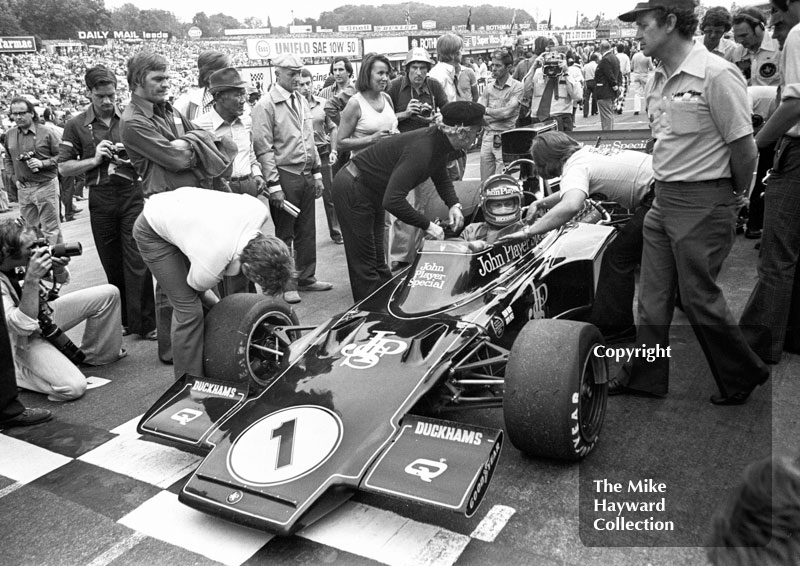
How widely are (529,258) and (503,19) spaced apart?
182 metres

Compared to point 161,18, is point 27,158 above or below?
below

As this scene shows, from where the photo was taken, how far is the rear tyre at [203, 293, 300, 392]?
4.13m

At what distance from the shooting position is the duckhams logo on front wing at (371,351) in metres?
3.55

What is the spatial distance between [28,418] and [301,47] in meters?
26.3

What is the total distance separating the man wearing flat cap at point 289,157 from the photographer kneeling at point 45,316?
1.71 m

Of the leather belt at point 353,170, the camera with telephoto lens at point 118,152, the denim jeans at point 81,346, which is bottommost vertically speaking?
the denim jeans at point 81,346

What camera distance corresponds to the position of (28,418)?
433 centimetres

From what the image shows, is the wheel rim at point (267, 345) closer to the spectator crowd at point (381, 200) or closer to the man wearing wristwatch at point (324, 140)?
the spectator crowd at point (381, 200)

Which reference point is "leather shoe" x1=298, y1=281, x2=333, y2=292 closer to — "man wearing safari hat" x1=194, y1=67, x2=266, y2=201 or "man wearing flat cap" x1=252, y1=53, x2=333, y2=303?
"man wearing flat cap" x1=252, y1=53, x2=333, y2=303

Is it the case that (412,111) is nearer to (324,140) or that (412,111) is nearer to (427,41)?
(324,140)

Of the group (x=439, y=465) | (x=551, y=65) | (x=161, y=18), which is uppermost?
(x=161, y=18)

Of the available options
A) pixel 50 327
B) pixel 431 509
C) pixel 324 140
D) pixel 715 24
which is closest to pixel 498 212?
pixel 431 509

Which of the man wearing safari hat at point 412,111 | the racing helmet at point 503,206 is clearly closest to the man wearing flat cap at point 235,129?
the man wearing safari hat at point 412,111

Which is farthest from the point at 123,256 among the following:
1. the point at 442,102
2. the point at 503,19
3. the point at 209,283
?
the point at 503,19
